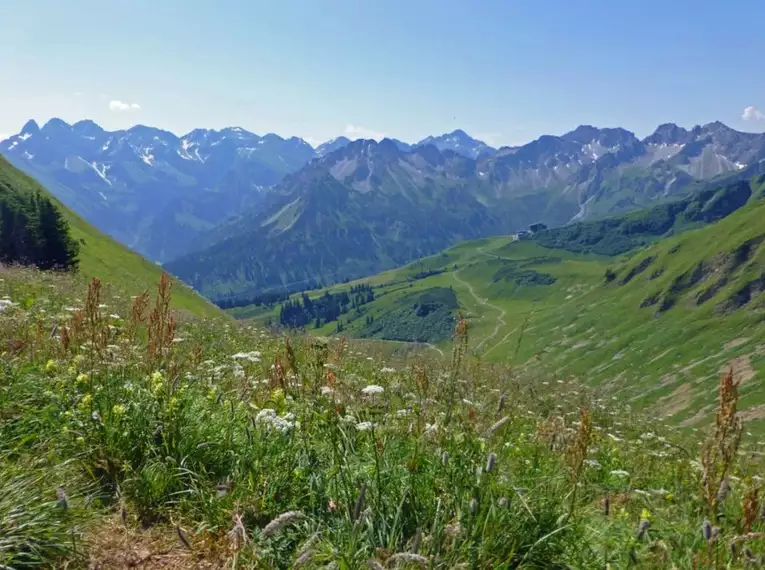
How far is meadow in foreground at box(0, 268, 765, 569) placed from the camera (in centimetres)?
410

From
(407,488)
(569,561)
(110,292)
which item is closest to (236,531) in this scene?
(407,488)

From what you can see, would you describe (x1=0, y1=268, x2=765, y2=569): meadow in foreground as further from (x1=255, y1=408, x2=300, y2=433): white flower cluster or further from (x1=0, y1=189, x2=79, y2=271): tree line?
(x1=0, y1=189, x2=79, y2=271): tree line

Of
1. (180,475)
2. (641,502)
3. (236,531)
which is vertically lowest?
(641,502)

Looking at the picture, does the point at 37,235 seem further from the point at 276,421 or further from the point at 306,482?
the point at 306,482

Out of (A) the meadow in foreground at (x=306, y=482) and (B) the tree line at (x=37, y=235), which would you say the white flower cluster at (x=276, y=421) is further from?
(B) the tree line at (x=37, y=235)

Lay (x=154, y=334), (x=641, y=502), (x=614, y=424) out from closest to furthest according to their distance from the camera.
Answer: (x=154, y=334) < (x=641, y=502) < (x=614, y=424)

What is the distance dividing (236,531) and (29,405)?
153 inches

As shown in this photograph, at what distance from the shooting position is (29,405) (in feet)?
19.9

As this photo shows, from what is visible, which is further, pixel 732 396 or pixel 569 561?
pixel 569 561

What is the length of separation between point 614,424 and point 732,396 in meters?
9.79

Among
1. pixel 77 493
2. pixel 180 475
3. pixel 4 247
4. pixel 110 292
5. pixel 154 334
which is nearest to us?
pixel 77 493

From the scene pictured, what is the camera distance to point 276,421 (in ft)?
17.5

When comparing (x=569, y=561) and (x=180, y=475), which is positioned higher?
(x=180, y=475)

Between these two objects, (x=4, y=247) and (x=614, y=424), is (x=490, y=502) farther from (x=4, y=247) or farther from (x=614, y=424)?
(x=4, y=247)
